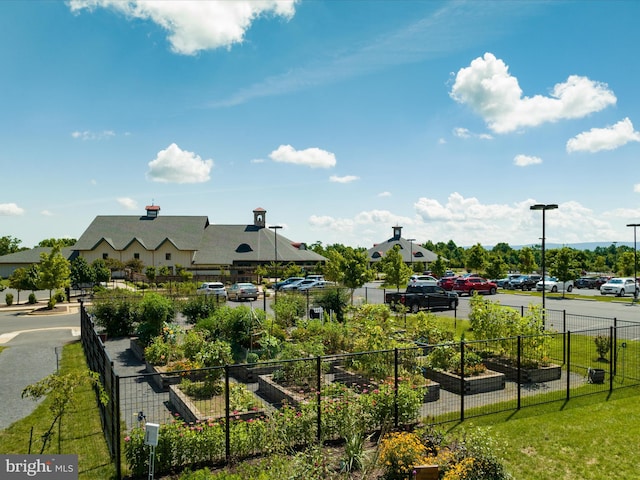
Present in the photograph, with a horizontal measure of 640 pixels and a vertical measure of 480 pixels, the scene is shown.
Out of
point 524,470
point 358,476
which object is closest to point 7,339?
point 358,476

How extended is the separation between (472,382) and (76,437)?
956 centimetres

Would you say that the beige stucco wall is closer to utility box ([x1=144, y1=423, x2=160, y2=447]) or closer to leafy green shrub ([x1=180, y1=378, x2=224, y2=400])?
leafy green shrub ([x1=180, y1=378, x2=224, y2=400])

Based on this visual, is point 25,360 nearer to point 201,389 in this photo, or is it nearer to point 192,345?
point 192,345

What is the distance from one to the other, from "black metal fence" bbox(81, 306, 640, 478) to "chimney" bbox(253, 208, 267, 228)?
5629cm

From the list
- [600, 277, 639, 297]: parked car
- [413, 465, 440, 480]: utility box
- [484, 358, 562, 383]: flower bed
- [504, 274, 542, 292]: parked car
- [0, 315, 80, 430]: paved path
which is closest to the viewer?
[413, 465, 440, 480]: utility box

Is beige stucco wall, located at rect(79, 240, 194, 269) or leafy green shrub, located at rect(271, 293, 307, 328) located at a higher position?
beige stucco wall, located at rect(79, 240, 194, 269)

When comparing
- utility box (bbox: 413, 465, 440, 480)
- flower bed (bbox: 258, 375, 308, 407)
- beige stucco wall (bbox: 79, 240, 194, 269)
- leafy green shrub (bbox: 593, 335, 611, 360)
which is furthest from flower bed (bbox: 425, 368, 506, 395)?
beige stucco wall (bbox: 79, 240, 194, 269)

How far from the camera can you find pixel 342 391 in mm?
9680

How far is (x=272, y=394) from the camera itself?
1185cm

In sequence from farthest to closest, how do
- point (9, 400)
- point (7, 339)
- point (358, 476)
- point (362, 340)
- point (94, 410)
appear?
point (7, 339)
point (362, 340)
point (9, 400)
point (94, 410)
point (358, 476)

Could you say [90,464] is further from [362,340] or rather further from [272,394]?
[362,340]

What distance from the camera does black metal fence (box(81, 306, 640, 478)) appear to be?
835 cm

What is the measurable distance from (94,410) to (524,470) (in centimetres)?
956

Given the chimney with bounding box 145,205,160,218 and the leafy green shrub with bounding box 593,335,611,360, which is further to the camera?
the chimney with bounding box 145,205,160,218
